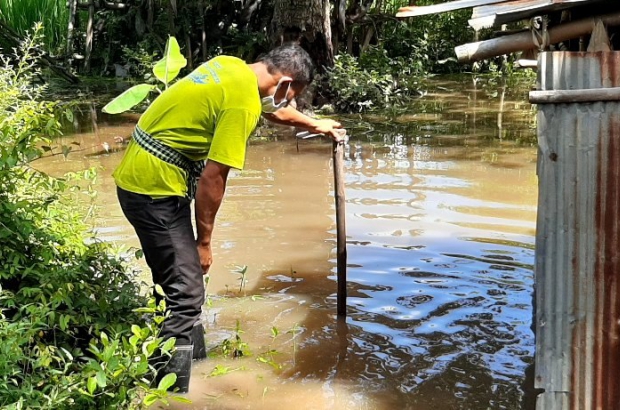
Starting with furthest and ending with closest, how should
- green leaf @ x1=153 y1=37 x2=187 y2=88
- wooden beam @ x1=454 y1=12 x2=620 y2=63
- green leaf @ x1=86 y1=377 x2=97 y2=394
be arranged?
1. green leaf @ x1=153 y1=37 x2=187 y2=88
2. wooden beam @ x1=454 y1=12 x2=620 y2=63
3. green leaf @ x1=86 y1=377 x2=97 y2=394

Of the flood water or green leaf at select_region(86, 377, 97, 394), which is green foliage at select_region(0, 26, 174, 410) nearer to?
green leaf at select_region(86, 377, 97, 394)

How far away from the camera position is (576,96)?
3053mm

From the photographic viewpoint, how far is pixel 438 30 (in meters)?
19.6

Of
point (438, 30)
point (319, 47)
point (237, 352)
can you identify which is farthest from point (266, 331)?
point (438, 30)

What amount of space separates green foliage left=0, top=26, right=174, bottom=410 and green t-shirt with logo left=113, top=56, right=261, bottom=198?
531 millimetres

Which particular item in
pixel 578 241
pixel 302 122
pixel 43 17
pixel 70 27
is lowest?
pixel 578 241

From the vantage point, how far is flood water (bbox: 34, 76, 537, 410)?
4.25 meters

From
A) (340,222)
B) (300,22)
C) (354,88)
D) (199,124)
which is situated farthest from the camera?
(354,88)

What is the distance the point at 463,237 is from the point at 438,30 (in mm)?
13844

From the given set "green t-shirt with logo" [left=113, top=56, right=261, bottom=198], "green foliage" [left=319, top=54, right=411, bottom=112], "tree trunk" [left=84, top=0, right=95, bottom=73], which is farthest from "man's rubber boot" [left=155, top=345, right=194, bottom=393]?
"tree trunk" [left=84, top=0, right=95, bottom=73]

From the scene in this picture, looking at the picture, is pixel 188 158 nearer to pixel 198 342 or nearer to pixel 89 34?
pixel 198 342

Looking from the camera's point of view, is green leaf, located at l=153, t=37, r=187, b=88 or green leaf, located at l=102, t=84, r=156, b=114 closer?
green leaf, located at l=102, t=84, r=156, b=114

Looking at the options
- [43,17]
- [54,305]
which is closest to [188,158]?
[54,305]

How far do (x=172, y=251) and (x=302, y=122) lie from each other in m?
1.07
